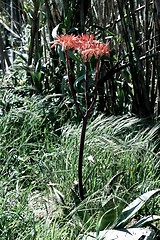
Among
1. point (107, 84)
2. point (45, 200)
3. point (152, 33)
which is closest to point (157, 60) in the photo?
point (152, 33)

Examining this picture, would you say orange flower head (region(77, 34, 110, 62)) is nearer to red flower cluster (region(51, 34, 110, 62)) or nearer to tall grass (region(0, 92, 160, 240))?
red flower cluster (region(51, 34, 110, 62))

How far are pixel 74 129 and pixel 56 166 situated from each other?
28.5 inches

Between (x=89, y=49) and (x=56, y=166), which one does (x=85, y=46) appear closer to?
(x=89, y=49)

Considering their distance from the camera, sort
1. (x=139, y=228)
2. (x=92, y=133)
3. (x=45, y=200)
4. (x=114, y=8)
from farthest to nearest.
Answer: (x=114, y=8), (x=92, y=133), (x=45, y=200), (x=139, y=228)

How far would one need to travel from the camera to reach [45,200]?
3365 mm

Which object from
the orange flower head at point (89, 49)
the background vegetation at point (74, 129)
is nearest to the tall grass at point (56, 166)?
the background vegetation at point (74, 129)

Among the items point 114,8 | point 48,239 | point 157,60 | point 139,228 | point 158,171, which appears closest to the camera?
point 48,239

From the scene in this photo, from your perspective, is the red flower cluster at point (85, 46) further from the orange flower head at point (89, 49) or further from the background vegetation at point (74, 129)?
the background vegetation at point (74, 129)

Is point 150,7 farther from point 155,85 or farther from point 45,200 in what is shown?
point 45,200

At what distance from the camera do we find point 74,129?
4551 mm

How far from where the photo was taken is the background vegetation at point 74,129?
315 cm

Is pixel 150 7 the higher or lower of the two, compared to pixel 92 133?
higher

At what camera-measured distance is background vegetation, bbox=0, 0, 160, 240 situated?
3146 mm

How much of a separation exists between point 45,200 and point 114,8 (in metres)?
2.60
